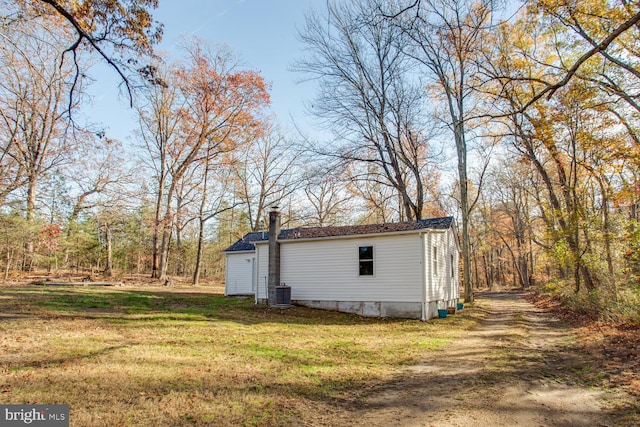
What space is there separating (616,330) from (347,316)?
7605 mm

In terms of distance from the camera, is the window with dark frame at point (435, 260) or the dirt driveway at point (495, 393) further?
the window with dark frame at point (435, 260)

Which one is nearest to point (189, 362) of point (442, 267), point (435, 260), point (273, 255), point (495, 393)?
point (495, 393)

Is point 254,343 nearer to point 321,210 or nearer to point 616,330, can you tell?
point 616,330

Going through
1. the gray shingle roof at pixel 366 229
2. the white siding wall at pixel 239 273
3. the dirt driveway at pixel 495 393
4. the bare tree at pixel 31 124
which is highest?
the bare tree at pixel 31 124


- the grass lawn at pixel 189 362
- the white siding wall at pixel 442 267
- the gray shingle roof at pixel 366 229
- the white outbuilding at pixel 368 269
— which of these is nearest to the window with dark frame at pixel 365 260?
the white outbuilding at pixel 368 269

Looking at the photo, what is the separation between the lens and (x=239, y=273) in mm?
20203

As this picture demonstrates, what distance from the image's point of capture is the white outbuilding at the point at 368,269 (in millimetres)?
12789

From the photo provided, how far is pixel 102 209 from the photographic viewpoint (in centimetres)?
2330

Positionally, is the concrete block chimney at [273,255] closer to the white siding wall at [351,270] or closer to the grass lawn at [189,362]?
the white siding wall at [351,270]

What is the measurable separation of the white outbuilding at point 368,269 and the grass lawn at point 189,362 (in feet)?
5.61

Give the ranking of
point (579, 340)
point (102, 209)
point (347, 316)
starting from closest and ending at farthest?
point (579, 340) < point (347, 316) < point (102, 209)

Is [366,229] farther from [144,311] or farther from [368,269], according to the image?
[144,311]

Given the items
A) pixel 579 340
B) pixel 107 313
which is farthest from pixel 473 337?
pixel 107 313

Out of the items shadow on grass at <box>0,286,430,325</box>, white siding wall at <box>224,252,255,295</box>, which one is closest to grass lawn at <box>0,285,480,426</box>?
shadow on grass at <box>0,286,430,325</box>
